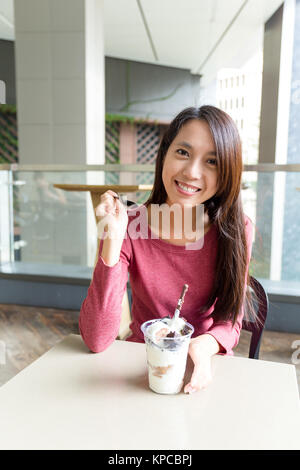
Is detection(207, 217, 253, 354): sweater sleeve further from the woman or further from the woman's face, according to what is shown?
the woman's face

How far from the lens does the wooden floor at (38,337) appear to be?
170cm

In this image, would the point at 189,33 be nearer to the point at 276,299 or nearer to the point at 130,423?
the point at 276,299

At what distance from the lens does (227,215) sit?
763mm

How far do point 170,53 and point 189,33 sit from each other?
3.41 feet

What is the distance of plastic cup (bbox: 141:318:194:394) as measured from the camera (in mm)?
481

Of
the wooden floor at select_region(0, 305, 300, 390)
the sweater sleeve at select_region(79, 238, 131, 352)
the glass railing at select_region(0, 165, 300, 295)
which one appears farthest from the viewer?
the glass railing at select_region(0, 165, 300, 295)

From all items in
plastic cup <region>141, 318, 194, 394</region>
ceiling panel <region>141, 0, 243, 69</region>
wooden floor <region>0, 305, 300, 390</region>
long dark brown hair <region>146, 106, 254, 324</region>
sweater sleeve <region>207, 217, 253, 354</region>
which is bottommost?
wooden floor <region>0, 305, 300, 390</region>

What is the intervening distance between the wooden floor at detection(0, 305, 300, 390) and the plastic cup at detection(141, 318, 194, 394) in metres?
1.22

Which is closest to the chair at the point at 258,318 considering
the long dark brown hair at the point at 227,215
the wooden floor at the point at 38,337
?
the long dark brown hair at the point at 227,215

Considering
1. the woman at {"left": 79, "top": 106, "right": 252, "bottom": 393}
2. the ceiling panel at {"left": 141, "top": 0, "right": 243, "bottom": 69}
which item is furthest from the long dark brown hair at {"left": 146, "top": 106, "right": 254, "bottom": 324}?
the ceiling panel at {"left": 141, "top": 0, "right": 243, "bottom": 69}

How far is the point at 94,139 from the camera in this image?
3154mm

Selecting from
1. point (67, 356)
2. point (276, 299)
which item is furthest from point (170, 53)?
point (67, 356)

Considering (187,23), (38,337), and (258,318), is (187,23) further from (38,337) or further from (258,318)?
(258,318)
